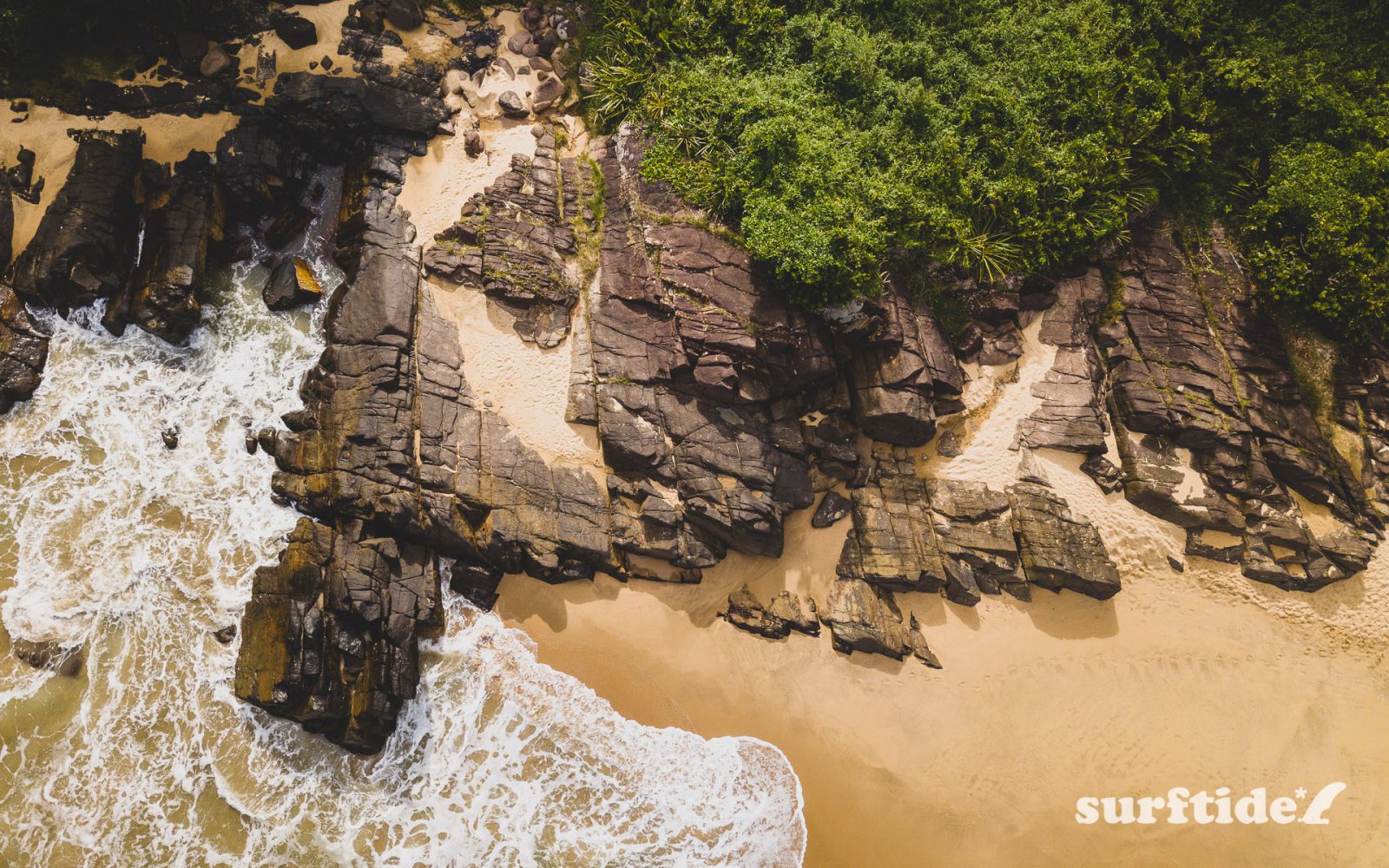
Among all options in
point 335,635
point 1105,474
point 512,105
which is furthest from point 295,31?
point 1105,474

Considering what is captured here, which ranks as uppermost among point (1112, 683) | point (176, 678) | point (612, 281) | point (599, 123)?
point (599, 123)

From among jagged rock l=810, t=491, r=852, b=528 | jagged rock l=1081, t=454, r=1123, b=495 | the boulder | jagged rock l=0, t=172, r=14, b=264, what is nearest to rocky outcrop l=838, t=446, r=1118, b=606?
jagged rock l=810, t=491, r=852, b=528

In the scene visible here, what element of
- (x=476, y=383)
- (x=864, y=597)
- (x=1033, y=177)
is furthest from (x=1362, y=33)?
(x=476, y=383)

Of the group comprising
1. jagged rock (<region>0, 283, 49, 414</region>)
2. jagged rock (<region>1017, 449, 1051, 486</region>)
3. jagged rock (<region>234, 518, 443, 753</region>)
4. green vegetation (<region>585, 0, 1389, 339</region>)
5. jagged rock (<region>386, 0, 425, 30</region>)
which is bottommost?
jagged rock (<region>234, 518, 443, 753</region>)

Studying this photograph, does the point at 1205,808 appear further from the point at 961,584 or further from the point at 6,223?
the point at 6,223

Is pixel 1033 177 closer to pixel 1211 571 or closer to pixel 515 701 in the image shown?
pixel 1211 571

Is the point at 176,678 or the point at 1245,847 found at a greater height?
the point at 1245,847

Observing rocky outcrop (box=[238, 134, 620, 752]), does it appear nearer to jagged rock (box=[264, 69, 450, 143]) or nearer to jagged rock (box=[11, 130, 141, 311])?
jagged rock (box=[264, 69, 450, 143])
